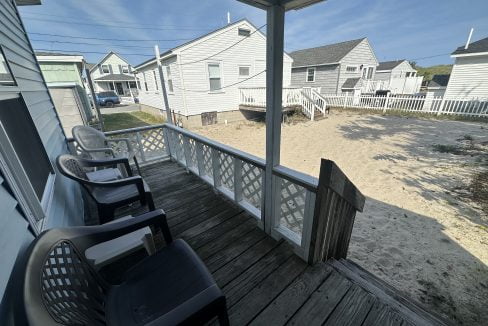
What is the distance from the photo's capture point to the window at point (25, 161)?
100cm

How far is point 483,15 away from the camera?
60.8 inches

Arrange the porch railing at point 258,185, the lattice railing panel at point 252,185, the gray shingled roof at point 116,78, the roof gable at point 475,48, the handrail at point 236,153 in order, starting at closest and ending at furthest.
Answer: the porch railing at point 258,185, the handrail at point 236,153, the lattice railing panel at point 252,185, the roof gable at point 475,48, the gray shingled roof at point 116,78

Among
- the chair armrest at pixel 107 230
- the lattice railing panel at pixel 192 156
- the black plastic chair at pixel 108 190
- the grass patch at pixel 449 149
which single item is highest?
the chair armrest at pixel 107 230

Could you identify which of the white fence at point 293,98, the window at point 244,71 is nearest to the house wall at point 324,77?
the white fence at point 293,98

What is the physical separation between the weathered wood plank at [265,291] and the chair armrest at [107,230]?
0.78 meters

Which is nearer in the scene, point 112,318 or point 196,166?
point 112,318

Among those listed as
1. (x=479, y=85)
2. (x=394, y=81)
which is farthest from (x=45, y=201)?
(x=394, y=81)

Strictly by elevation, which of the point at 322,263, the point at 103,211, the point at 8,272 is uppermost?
the point at 8,272

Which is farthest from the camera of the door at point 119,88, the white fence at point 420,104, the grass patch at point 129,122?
the door at point 119,88

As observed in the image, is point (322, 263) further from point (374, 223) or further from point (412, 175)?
point (412, 175)

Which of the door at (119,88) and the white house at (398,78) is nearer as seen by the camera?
the white house at (398,78)

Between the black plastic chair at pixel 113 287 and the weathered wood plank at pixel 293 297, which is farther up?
the black plastic chair at pixel 113 287

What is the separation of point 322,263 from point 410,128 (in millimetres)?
9112

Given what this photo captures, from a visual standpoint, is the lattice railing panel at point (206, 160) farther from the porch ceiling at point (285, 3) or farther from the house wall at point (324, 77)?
the house wall at point (324, 77)
